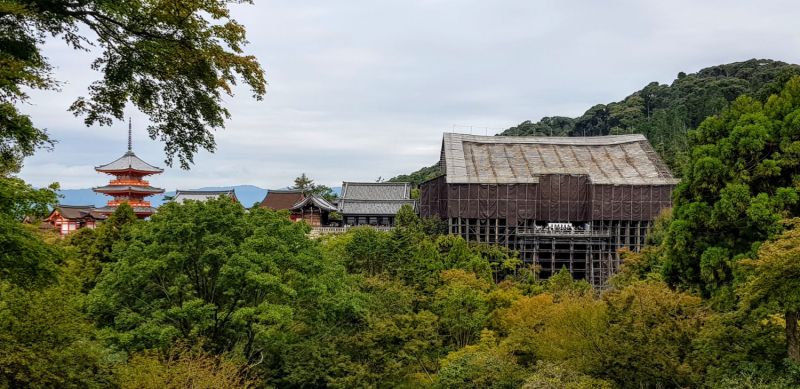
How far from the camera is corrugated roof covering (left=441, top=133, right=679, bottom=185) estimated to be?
36.4m

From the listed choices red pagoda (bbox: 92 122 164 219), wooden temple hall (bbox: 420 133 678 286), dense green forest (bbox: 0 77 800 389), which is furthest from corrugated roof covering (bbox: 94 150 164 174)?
dense green forest (bbox: 0 77 800 389)

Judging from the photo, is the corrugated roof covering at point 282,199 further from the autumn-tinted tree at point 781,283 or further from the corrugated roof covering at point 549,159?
the autumn-tinted tree at point 781,283

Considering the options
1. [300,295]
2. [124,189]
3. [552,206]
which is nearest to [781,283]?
[300,295]

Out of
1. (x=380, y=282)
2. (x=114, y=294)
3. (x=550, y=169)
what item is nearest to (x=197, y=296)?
(x=114, y=294)

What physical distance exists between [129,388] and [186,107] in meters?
7.48

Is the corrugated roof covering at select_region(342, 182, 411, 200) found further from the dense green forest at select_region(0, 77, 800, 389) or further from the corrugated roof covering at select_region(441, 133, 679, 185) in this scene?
the dense green forest at select_region(0, 77, 800, 389)

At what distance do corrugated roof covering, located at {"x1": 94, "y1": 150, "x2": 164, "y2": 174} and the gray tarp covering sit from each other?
2330cm

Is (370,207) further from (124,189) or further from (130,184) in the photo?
(124,189)

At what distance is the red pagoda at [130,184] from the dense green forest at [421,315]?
2289 centimetres

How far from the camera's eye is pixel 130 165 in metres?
40.2

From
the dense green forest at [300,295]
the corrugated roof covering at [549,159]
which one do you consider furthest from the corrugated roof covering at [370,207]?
the dense green forest at [300,295]

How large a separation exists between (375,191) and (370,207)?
232cm

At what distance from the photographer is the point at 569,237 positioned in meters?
35.1

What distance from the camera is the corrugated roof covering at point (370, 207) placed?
142ft
